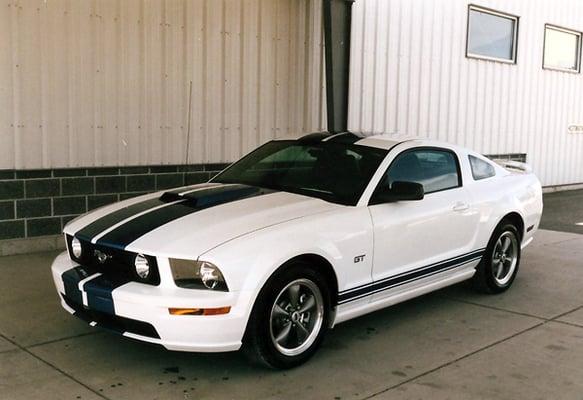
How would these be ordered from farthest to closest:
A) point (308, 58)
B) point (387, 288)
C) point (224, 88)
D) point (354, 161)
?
point (308, 58), point (224, 88), point (354, 161), point (387, 288)

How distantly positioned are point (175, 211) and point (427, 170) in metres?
2.20

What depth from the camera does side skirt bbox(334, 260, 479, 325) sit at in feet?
15.4

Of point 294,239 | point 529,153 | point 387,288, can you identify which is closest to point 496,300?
point 387,288

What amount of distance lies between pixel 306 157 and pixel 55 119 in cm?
358

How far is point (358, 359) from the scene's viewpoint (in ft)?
15.1

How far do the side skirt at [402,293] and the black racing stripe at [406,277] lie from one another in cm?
4

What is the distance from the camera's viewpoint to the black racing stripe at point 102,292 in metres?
4.02

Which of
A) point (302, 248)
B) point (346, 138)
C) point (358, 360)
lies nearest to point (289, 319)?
point (302, 248)

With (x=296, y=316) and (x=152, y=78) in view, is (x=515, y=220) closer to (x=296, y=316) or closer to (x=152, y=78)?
(x=296, y=316)

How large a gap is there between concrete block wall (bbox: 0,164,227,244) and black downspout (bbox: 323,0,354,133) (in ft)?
7.18

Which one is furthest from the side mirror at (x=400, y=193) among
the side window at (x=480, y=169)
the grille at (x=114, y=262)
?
the grille at (x=114, y=262)

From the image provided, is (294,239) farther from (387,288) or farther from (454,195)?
(454,195)

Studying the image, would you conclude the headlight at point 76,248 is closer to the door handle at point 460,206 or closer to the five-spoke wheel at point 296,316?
the five-spoke wheel at point 296,316

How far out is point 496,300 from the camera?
6.14 metres
